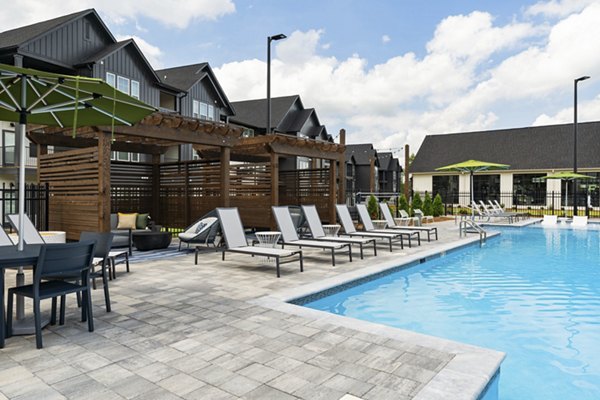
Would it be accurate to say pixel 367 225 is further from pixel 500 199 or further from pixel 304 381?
pixel 500 199

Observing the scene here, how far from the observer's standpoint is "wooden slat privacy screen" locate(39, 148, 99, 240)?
9.12 metres

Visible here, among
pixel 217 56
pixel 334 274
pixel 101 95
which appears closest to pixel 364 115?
pixel 217 56

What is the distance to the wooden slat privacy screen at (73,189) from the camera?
9.12 meters

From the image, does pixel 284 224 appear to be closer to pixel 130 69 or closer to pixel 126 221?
pixel 126 221

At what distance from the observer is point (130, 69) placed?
1866cm

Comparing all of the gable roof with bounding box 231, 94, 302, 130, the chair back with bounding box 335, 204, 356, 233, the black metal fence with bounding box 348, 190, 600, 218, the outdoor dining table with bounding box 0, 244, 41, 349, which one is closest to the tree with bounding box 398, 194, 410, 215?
the black metal fence with bounding box 348, 190, 600, 218

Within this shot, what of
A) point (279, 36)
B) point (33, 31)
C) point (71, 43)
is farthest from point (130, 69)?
point (279, 36)

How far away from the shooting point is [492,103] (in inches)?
1093

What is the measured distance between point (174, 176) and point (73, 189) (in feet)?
14.7

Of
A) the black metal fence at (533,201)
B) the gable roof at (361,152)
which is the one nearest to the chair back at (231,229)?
the black metal fence at (533,201)

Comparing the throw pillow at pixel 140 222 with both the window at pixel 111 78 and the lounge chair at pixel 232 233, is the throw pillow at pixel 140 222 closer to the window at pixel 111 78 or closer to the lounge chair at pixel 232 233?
the lounge chair at pixel 232 233

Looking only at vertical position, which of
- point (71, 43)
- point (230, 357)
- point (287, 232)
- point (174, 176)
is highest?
point (71, 43)

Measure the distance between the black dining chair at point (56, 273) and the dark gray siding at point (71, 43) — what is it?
14.6m

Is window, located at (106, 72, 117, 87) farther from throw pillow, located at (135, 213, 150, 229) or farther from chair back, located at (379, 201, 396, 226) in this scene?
chair back, located at (379, 201, 396, 226)
